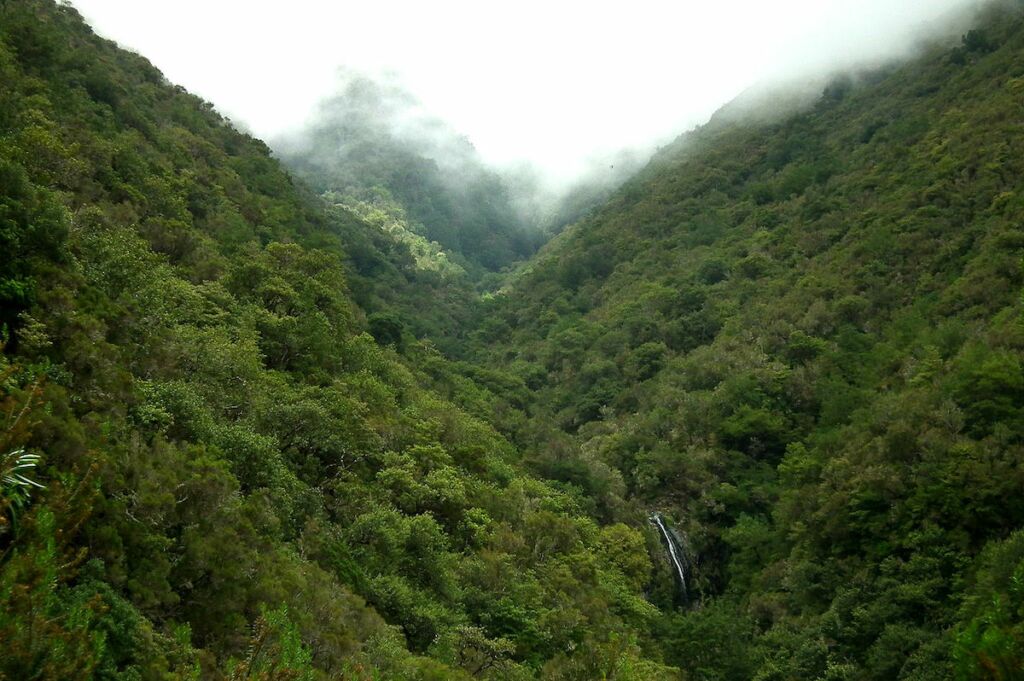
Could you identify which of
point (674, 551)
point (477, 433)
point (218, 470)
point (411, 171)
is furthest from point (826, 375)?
point (411, 171)

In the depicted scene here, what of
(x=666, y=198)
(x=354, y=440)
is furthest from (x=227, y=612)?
(x=666, y=198)

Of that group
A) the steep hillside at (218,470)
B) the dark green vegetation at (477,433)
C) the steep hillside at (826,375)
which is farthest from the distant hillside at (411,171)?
the steep hillside at (218,470)

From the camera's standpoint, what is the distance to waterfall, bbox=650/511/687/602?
33.4 metres

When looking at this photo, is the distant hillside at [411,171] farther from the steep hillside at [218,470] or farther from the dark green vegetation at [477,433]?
the steep hillside at [218,470]

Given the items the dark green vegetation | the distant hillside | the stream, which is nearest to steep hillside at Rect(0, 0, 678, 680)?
the dark green vegetation

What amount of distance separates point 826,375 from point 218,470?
33909 mm

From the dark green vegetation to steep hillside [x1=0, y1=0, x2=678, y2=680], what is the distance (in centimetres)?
7

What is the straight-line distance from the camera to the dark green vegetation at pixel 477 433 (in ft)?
31.0

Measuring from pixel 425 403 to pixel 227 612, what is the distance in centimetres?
1865

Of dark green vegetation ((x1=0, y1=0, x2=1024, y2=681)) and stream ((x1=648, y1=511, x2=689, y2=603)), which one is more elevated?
dark green vegetation ((x1=0, y1=0, x2=1024, y2=681))

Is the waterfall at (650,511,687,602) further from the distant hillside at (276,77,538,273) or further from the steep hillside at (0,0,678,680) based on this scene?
the distant hillside at (276,77,538,273)

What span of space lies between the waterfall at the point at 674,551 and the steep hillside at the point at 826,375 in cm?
90

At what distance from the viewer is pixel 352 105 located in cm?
14962

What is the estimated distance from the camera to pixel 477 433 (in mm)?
30844
